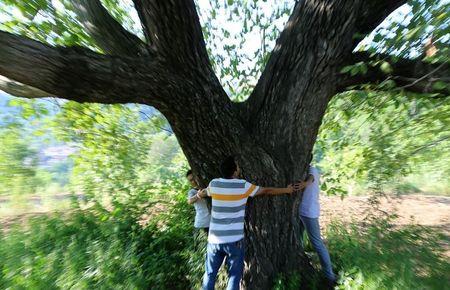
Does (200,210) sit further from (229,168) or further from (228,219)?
(229,168)

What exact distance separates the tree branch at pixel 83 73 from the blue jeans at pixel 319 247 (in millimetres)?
2346

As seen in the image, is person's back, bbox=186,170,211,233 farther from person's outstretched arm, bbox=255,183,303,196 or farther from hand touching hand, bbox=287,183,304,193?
hand touching hand, bbox=287,183,304,193

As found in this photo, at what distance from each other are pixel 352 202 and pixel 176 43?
6750 mm

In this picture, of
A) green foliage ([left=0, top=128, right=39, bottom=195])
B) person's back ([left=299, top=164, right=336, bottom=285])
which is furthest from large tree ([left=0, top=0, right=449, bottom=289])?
green foliage ([left=0, top=128, right=39, bottom=195])

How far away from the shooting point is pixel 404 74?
370cm

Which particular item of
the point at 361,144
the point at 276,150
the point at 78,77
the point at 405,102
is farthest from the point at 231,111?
the point at 361,144

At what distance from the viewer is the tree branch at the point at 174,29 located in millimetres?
3162

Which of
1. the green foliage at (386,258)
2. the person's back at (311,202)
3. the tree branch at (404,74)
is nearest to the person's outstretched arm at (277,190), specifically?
the person's back at (311,202)

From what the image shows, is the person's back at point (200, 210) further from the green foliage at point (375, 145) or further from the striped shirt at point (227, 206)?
the green foliage at point (375, 145)

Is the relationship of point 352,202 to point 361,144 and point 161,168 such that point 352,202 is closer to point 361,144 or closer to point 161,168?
point 361,144

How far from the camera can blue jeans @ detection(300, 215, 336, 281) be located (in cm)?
394

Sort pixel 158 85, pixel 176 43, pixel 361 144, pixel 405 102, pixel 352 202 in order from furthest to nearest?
pixel 352 202 → pixel 361 144 → pixel 405 102 → pixel 176 43 → pixel 158 85

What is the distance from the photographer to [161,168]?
7.21 m

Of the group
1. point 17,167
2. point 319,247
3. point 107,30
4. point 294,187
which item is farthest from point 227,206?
point 17,167
